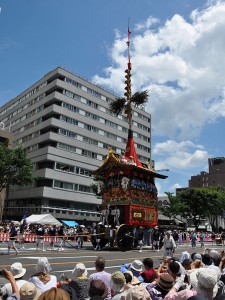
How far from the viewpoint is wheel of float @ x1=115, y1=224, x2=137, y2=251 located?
2303 centimetres

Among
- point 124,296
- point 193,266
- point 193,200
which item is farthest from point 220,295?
point 193,200

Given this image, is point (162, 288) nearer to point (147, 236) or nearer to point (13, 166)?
point (147, 236)

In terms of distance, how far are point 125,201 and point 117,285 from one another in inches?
746

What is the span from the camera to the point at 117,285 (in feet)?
18.3

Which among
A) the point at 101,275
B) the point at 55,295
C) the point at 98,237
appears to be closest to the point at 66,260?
the point at 98,237

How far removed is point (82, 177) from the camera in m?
65.1

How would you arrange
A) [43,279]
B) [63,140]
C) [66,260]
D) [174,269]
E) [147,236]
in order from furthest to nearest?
[63,140]
[147,236]
[66,260]
[174,269]
[43,279]

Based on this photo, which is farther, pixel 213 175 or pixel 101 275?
pixel 213 175

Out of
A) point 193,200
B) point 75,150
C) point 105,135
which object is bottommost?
point 193,200

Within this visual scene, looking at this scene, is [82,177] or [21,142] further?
[21,142]

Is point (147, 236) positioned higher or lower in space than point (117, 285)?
higher

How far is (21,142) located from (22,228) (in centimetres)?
4121

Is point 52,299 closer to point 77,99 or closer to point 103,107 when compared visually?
point 77,99

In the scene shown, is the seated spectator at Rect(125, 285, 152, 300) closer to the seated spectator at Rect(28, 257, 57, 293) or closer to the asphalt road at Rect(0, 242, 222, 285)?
the seated spectator at Rect(28, 257, 57, 293)
